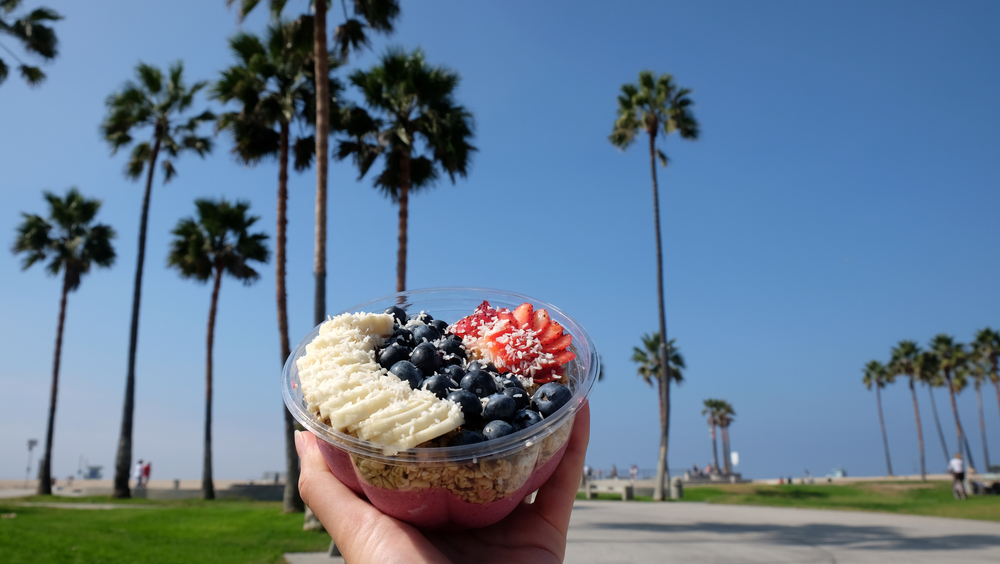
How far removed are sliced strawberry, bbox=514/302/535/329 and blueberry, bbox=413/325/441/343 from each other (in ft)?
0.89

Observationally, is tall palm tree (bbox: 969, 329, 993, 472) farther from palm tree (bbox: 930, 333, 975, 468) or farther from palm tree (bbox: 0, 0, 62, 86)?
palm tree (bbox: 0, 0, 62, 86)

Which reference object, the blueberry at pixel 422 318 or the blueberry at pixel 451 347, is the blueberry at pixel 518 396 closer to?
the blueberry at pixel 451 347

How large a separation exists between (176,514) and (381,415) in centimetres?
1446

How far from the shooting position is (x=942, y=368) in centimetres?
4844

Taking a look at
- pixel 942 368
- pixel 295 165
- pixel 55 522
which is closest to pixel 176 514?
pixel 55 522

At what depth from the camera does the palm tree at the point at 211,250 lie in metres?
22.2

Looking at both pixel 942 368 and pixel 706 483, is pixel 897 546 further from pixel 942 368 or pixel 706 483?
pixel 942 368

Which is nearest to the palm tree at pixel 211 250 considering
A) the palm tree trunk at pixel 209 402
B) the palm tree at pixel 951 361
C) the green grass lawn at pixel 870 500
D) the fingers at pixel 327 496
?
the palm tree trunk at pixel 209 402

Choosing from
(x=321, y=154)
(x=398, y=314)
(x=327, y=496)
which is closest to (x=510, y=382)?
(x=398, y=314)

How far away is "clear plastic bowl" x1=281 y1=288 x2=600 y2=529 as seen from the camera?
151 cm

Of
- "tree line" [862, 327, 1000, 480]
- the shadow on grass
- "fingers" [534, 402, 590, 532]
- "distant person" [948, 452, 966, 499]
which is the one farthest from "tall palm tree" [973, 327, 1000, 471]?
"fingers" [534, 402, 590, 532]

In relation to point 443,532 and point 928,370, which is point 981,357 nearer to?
point 928,370

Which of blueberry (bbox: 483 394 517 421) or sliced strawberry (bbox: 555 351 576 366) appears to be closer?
blueberry (bbox: 483 394 517 421)

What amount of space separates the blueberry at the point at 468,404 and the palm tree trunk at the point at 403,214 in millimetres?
11069
